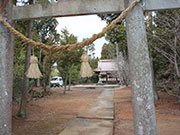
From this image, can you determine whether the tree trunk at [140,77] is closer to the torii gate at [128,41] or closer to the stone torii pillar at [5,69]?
the torii gate at [128,41]

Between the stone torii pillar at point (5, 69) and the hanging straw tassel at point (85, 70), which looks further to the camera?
the hanging straw tassel at point (85, 70)

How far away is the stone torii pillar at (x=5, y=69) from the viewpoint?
168 cm

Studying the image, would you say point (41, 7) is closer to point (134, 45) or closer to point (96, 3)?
point (96, 3)

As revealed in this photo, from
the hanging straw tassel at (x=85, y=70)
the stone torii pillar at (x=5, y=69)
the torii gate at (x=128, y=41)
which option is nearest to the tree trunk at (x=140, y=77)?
the torii gate at (x=128, y=41)

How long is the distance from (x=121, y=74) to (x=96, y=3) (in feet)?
43.5

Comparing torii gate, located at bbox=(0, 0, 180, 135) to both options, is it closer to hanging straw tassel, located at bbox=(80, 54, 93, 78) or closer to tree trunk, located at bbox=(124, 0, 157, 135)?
tree trunk, located at bbox=(124, 0, 157, 135)

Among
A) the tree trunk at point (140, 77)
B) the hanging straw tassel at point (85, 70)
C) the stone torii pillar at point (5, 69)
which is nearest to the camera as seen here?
the tree trunk at point (140, 77)

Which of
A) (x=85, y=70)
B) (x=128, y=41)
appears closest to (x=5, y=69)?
(x=85, y=70)

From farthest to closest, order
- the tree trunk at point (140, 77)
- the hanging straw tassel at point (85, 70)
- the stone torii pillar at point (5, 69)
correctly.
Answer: the hanging straw tassel at point (85, 70), the stone torii pillar at point (5, 69), the tree trunk at point (140, 77)

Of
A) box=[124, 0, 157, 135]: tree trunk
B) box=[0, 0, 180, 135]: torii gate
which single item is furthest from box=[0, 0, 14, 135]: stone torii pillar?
box=[124, 0, 157, 135]: tree trunk

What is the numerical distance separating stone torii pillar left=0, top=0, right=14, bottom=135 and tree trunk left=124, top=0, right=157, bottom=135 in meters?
1.42

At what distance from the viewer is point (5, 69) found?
5.65ft

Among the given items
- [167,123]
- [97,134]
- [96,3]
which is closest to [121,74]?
[167,123]

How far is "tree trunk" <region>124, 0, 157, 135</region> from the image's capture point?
144 centimetres
